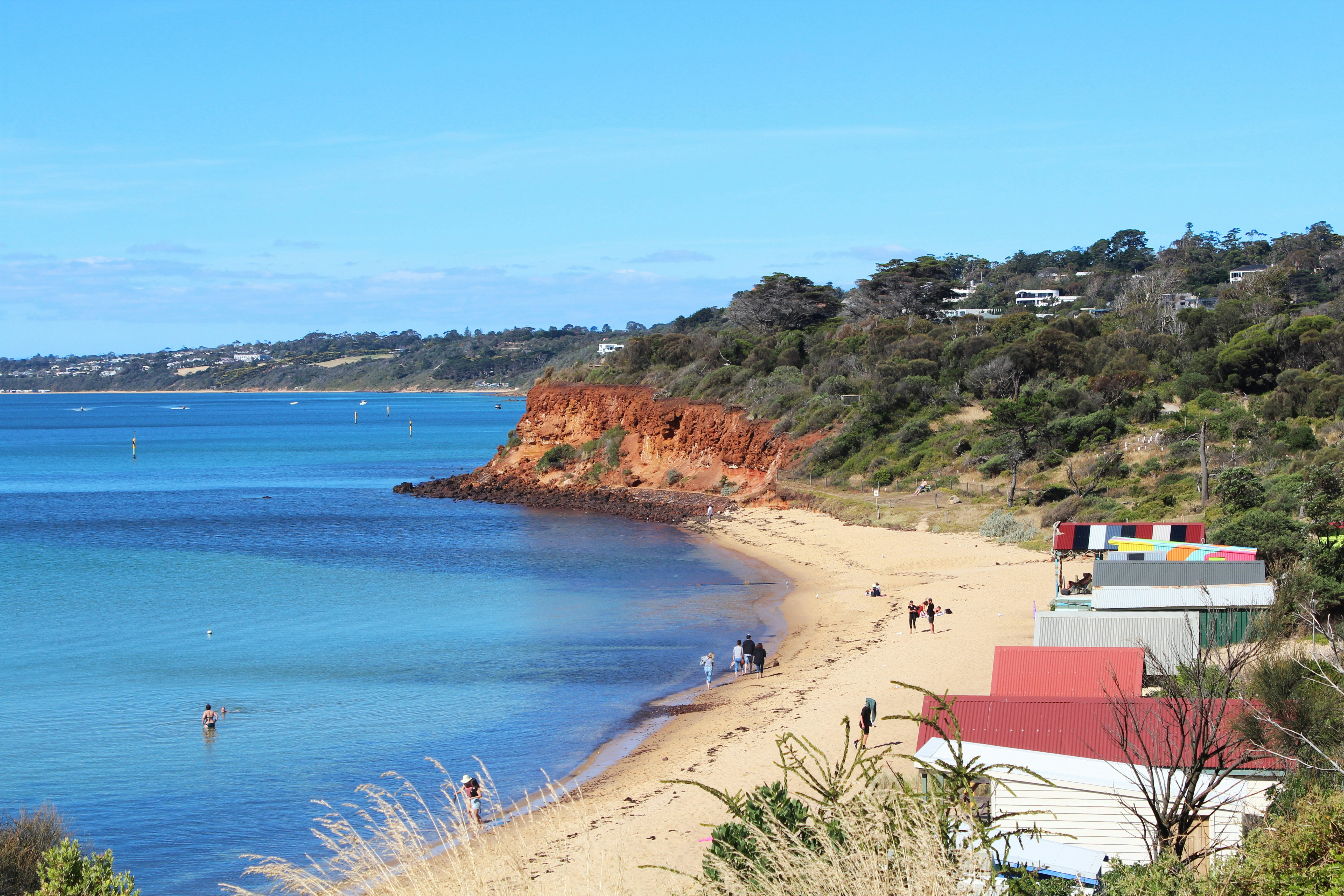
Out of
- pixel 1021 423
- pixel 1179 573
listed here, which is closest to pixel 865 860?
pixel 1179 573

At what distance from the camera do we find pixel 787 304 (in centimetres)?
8050

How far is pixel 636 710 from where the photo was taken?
21.5 meters

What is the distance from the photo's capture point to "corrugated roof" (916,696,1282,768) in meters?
12.5

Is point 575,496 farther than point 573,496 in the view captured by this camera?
No

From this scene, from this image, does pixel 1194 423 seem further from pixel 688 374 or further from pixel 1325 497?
pixel 688 374

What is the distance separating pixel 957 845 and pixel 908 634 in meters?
18.6

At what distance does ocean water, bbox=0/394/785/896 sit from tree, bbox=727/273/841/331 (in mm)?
30098

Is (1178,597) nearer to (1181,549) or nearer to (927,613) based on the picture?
(1181,549)

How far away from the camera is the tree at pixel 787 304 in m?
80.7

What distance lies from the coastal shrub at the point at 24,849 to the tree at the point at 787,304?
233ft

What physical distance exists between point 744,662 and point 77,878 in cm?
1715

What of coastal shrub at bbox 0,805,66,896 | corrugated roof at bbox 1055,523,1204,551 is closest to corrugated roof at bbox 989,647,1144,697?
corrugated roof at bbox 1055,523,1204,551

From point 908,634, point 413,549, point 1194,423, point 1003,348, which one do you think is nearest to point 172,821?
point 908,634

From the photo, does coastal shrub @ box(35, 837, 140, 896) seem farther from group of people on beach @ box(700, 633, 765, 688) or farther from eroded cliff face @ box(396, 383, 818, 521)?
eroded cliff face @ box(396, 383, 818, 521)
